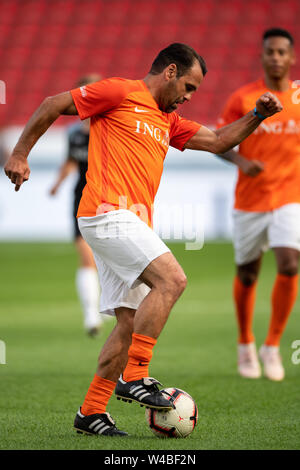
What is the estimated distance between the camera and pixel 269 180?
6.30 metres

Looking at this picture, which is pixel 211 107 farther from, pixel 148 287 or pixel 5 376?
pixel 148 287

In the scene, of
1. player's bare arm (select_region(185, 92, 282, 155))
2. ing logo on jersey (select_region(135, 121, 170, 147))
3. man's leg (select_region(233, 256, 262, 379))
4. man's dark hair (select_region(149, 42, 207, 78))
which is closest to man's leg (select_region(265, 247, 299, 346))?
man's leg (select_region(233, 256, 262, 379))

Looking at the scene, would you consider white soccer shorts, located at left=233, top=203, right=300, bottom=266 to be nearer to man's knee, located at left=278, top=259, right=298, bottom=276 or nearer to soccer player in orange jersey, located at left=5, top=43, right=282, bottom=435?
man's knee, located at left=278, top=259, right=298, bottom=276

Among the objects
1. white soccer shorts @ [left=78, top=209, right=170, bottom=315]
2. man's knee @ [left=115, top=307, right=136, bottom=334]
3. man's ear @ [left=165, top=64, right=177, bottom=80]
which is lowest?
man's knee @ [left=115, top=307, right=136, bottom=334]

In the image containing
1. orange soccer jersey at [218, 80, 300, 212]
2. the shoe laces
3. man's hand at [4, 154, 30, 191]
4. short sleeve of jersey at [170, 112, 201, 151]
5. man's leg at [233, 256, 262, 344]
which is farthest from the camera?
man's leg at [233, 256, 262, 344]

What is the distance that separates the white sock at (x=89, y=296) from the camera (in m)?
8.46

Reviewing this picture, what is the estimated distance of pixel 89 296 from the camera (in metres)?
8.57

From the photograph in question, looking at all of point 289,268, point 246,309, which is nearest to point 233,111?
point 289,268

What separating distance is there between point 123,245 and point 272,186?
258cm

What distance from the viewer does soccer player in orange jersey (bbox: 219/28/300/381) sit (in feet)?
20.2

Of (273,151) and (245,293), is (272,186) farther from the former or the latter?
(245,293)

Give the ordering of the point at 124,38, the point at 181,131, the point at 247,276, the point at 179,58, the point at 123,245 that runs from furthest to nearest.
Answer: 1. the point at 124,38
2. the point at 247,276
3. the point at 181,131
4. the point at 179,58
5. the point at 123,245

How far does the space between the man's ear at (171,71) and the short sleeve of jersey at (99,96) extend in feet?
0.70

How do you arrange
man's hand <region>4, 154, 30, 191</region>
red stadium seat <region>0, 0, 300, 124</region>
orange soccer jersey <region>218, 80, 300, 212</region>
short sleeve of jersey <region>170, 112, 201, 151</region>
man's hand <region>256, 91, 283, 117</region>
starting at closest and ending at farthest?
man's hand <region>4, 154, 30, 191</region>, man's hand <region>256, 91, 283, 117</region>, short sleeve of jersey <region>170, 112, 201, 151</region>, orange soccer jersey <region>218, 80, 300, 212</region>, red stadium seat <region>0, 0, 300, 124</region>
